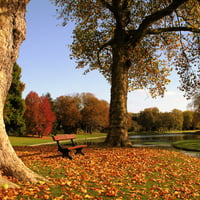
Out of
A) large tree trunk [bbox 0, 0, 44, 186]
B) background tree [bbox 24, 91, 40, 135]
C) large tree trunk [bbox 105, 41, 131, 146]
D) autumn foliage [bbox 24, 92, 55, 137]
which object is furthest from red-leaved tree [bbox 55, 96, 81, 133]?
large tree trunk [bbox 0, 0, 44, 186]

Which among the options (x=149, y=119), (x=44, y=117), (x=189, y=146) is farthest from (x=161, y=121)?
(x=189, y=146)

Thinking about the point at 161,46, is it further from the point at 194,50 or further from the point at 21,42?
the point at 21,42

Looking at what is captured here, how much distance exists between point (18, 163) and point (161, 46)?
54.0ft

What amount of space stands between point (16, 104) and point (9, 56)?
124 ft

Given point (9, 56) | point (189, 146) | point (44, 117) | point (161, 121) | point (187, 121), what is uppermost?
point (9, 56)

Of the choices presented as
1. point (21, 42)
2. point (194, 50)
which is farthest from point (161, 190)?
Result: point (194, 50)

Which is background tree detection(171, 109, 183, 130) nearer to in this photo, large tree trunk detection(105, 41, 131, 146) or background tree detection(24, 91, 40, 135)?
background tree detection(24, 91, 40, 135)

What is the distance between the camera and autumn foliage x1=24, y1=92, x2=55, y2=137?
4766 centimetres

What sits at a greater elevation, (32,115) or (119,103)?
(119,103)

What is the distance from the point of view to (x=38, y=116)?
157 feet

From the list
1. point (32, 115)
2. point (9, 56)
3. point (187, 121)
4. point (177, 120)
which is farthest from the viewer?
point (187, 121)

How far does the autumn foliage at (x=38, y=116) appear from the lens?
47.7m

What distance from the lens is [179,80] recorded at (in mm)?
16719

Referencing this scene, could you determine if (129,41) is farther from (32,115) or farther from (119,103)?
(32,115)
